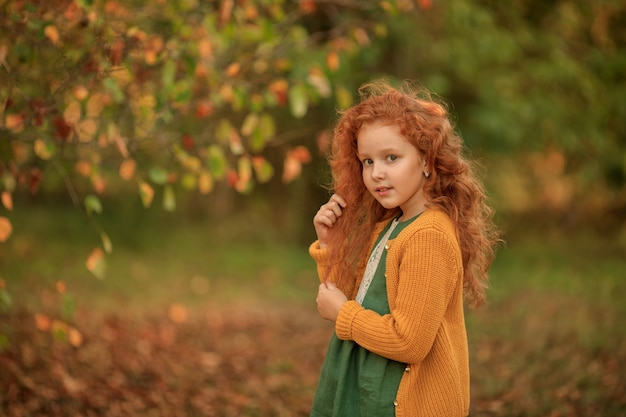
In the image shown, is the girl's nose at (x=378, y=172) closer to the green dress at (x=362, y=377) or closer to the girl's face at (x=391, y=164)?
the girl's face at (x=391, y=164)

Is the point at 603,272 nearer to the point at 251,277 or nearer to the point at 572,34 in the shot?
the point at 572,34

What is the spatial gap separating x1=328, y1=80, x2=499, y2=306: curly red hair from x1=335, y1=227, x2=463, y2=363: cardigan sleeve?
15 centimetres

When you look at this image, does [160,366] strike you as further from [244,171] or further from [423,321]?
[423,321]

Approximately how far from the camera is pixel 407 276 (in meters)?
1.94

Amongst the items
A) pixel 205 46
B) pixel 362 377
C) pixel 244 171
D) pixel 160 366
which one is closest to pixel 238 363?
pixel 160 366

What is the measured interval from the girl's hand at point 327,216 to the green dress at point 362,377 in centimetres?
25

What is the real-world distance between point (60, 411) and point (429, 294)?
2.57 meters

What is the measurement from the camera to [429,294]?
1.91m

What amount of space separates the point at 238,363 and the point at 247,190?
61.2 inches

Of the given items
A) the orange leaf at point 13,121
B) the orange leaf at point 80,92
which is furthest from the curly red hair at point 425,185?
the orange leaf at point 13,121

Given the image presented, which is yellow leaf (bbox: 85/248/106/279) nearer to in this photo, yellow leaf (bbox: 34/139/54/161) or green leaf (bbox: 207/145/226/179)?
yellow leaf (bbox: 34/139/54/161)

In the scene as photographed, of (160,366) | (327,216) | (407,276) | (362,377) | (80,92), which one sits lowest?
(160,366)

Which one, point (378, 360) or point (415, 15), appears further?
point (415, 15)

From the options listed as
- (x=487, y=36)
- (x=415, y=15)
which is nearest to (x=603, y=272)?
(x=487, y=36)
